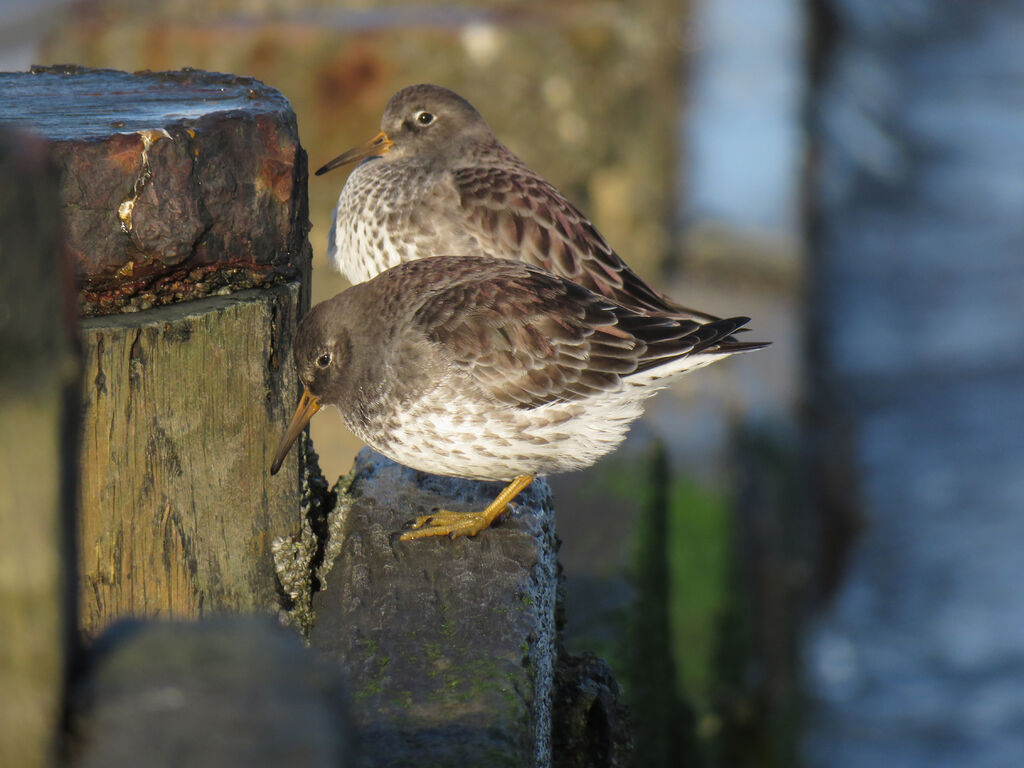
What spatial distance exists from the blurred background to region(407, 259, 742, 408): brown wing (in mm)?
1096

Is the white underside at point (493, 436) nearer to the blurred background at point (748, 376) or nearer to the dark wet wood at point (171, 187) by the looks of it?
the dark wet wood at point (171, 187)

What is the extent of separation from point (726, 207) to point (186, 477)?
706cm

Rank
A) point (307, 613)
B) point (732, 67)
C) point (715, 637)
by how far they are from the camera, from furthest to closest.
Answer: point (732, 67) → point (715, 637) → point (307, 613)

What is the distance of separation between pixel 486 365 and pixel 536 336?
0.72ft

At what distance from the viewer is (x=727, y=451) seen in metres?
7.42

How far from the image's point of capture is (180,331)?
3154mm

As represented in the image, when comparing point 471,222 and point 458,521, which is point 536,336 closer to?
point 458,521

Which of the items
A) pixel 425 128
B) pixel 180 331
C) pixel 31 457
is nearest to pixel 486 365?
pixel 180 331

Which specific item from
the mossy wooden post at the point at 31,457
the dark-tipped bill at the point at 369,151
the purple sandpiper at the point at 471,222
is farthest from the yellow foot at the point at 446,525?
the dark-tipped bill at the point at 369,151

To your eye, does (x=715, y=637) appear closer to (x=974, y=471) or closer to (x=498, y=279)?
(x=498, y=279)

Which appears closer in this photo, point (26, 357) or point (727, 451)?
point (26, 357)

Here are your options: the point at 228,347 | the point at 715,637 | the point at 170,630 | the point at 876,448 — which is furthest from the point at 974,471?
the point at 170,630

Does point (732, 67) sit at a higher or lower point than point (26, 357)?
higher

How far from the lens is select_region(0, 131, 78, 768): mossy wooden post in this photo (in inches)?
54.6
